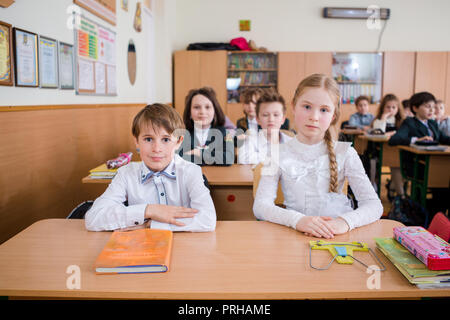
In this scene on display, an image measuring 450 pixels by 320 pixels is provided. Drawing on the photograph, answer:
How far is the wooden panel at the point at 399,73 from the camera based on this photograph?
6.39 meters

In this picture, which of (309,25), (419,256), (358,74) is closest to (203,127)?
(419,256)

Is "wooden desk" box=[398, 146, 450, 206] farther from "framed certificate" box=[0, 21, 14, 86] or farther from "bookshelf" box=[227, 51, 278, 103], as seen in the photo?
"bookshelf" box=[227, 51, 278, 103]

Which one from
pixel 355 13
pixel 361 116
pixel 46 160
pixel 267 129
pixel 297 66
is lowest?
pixel 46 160

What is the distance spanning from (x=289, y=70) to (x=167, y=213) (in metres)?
5.61

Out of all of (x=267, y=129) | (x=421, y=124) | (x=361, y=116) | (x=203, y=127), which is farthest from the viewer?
(x=361, y=116)

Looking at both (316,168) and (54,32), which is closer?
(316,168)

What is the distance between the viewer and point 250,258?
3.31ft

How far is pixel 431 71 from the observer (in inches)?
252

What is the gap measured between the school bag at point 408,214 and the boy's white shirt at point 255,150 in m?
1.14

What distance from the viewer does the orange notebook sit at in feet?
3.04

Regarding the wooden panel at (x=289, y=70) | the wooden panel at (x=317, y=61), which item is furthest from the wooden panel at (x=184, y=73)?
the wooden panel at (x=317, y=61)

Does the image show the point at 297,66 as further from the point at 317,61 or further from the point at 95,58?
the point at 95,58

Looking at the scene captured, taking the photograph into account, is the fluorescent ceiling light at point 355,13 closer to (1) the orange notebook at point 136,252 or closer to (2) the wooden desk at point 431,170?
(2) the wooden desk at point 431,170

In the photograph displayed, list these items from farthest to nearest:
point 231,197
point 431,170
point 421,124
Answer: point 421,124 < point 431,170 < point 231,197
